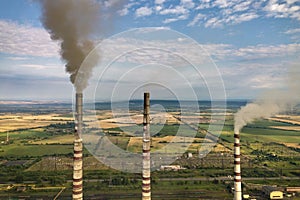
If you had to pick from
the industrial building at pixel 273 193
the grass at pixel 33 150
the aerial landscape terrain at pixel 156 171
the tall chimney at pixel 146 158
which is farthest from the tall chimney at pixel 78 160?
the grass at pixel 33 150

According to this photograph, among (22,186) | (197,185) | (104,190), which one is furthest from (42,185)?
(197,185)

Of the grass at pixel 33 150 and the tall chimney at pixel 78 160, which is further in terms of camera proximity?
the grass at pixel 33 150

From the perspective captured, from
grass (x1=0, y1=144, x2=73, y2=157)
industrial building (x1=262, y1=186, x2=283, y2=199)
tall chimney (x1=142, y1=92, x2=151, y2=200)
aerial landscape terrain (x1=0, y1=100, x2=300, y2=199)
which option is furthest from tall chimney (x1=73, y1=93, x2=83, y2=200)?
grass (x1=0, y1=144, x2=73, y2=157)

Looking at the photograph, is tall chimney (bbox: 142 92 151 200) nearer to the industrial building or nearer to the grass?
the industrial building

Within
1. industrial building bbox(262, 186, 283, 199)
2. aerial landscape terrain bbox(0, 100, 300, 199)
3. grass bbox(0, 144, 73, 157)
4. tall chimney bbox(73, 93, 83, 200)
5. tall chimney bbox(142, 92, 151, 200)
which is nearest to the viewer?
tall chimney bbox(73, 93, 83, 200)

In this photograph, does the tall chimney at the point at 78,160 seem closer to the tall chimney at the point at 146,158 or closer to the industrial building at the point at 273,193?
the tall chimney at the point at 146,158

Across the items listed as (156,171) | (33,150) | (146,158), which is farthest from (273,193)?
(33,150)

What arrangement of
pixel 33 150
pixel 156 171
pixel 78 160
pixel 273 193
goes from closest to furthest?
1. pixel 78 160
2. pixel 273 193
3. pixel 156 171
4. pixel 33 150

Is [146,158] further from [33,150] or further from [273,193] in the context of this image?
[33,150]

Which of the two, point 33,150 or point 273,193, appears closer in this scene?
point 273,193

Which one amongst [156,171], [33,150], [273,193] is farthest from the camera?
[33,150]

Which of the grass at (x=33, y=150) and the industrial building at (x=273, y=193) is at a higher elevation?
the grass at (x=33, y=150)
